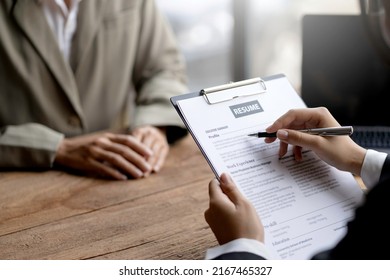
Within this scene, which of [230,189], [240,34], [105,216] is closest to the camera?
[230,189]

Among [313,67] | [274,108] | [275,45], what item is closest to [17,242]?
[274,108]

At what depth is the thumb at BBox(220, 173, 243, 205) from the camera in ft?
2.77

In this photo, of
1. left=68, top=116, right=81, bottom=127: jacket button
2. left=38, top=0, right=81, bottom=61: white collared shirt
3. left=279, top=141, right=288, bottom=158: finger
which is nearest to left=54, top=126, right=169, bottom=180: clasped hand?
left=68, top=116, right=81, bottom=127: jacket button

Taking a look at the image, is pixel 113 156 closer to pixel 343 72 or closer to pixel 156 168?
pixel 156 168

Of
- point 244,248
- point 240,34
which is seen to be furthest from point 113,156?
point 240,34

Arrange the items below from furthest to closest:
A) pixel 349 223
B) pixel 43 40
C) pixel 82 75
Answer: pixel 82 75 → pixel 43 40 → pixel 349 223

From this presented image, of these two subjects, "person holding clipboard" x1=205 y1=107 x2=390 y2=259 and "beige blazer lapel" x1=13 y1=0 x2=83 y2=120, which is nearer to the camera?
"person holding clipboard" x1=205 y1=107 x2=390 y2=259

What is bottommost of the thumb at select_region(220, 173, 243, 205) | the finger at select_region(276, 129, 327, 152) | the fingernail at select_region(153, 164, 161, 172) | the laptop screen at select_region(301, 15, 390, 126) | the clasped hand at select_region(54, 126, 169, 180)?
the fingernail at select_region(153, 164, 161, 172)

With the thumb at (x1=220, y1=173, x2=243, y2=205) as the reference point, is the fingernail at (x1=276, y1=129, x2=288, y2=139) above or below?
above

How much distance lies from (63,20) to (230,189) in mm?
792

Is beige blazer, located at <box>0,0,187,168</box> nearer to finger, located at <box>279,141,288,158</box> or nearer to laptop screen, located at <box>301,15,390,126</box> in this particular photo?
laptop screen, located at <box>301,15,390,126</box>

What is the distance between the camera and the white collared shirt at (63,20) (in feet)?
4.60

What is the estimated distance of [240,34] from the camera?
2289 millimetres
